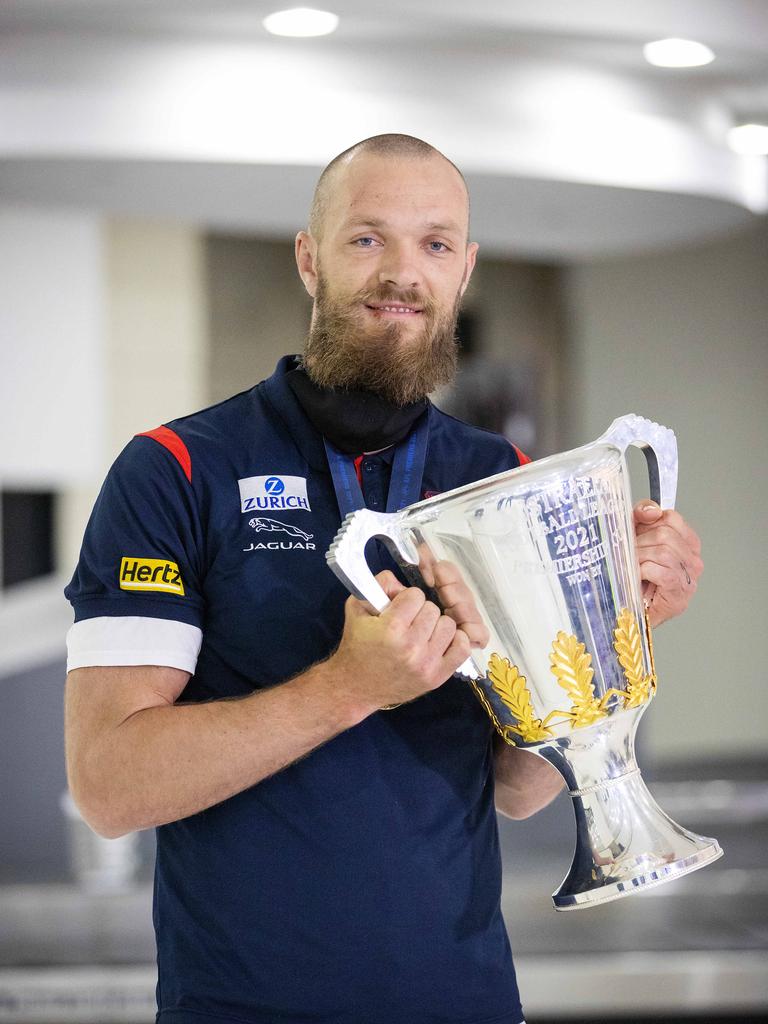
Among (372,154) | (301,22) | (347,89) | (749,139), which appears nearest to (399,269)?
(372,154)

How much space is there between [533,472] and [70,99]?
8.30 feet

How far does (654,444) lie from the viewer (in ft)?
3.83

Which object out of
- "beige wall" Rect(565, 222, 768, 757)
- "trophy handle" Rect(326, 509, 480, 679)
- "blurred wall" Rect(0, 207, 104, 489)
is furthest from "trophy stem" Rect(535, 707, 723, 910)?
"beige wall" Rect(565, 222, 768, 757)

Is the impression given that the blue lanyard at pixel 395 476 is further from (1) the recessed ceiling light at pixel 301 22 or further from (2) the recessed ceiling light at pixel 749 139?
(2) the recessed ceiling light at pixel 749 139

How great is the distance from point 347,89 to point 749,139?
1.38 metres

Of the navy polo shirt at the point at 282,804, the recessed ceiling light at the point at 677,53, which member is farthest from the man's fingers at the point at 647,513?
the recessed ceiling light at the point at 677,53

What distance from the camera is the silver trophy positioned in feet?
3.33

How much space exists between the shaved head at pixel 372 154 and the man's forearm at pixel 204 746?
19.8 inches

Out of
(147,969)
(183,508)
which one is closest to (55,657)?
(147,969)

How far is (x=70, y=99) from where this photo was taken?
318 cm

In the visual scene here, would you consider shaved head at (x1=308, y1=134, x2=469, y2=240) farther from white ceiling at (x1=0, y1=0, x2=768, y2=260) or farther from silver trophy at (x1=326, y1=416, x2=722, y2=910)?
white ceiling at (x1=0, y1=0, x2=768, y2=260)

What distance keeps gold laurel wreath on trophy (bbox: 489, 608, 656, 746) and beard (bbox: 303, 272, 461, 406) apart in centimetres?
32

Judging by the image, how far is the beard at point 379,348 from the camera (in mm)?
1261

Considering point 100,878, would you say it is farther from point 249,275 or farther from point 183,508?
point 249,275
